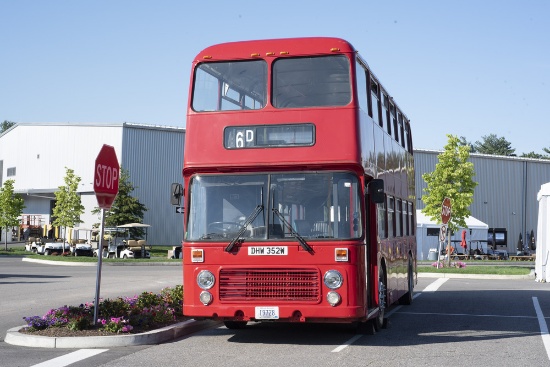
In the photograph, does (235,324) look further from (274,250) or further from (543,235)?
(543,235)

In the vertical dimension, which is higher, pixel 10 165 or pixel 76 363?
pixel 10 165

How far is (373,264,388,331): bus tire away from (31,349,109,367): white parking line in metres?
4.42

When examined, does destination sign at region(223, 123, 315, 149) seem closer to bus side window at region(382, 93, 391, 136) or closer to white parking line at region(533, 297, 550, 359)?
bus side window at region(382, 93, 391, 136)

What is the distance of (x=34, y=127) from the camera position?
79500 millimetres

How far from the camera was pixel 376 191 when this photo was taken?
12109mm

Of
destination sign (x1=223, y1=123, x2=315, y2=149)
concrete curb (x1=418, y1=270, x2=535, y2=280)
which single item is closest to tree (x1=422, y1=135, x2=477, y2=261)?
concrete curb (x1=418, y1=270, x2=535, y2=280)

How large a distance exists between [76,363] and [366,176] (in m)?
4.88

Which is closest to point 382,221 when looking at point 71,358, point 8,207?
point 71,358

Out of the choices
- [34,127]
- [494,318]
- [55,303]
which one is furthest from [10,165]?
[494,318]

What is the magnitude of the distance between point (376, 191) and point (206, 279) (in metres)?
2.69

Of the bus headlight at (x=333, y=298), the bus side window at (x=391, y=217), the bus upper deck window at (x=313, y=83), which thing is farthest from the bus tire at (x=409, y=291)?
the bus upper deck window at (x=313, y=83)

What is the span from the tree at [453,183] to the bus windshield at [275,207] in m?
40.1

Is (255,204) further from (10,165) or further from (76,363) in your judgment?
(10,165)

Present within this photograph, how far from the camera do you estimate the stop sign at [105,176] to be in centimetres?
1268
